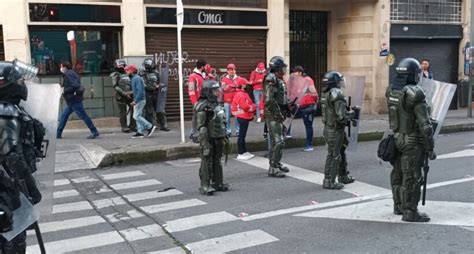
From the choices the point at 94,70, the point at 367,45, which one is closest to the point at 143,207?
the point at 94,70

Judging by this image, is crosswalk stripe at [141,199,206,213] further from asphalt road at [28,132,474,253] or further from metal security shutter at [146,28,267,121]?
metal security shutter at [146,28,267,121]

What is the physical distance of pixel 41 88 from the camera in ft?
15.6

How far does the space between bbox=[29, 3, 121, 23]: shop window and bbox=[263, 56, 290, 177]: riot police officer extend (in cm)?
601

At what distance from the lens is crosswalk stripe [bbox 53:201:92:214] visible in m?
6.84

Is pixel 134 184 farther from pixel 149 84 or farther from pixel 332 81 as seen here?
pixel 149 84

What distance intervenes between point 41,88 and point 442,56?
16.5 m

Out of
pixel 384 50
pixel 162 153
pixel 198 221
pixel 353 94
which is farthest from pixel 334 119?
pixel 384 50

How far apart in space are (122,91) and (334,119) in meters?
6.52

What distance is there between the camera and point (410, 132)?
18.6 feet

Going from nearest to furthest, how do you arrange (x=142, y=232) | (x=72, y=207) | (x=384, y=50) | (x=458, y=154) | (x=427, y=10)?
(x=142, y=232) → (x=72, y=207) → (x=458, y=154) → (x=384, y=50) → (x=427, y=10)

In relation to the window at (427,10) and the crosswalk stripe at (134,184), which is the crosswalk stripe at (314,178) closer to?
the crosswalk stripe at (134,184)

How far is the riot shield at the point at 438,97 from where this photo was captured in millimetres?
6137

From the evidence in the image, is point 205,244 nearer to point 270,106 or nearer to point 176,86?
point 270,106

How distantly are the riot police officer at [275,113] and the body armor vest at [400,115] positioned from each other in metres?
2.78
